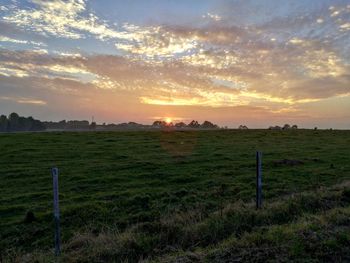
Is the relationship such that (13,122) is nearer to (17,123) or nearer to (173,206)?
(17,123)

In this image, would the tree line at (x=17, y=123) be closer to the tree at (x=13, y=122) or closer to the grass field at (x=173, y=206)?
the tree at (x=13, y=122)

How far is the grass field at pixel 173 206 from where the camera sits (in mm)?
7848

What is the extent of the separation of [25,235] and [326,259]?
927cm

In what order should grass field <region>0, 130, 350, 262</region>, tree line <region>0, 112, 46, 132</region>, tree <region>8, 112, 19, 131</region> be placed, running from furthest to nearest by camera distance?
tree <region>8, 112, 19, 131</region> < tree line <region>0, 112, 46, 132</region> < grass field <region>0, 130, 350, 262</region>

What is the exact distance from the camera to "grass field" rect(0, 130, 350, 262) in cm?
785

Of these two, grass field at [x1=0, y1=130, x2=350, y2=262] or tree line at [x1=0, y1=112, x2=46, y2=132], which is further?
tree line at [x1=0, y1=112, x2=46, y2=132]

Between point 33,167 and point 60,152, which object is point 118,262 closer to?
point 33,167

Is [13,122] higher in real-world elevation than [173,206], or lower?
higher

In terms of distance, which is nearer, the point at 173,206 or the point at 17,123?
the point at 173,206

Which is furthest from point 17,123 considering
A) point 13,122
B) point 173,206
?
point 173,206

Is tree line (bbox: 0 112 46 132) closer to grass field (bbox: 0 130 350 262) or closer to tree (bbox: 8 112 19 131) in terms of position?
tree (bbox: 8 112 19 131)

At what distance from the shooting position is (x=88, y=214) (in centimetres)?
1355

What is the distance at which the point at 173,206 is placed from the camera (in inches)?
553

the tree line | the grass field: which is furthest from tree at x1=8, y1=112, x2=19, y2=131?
the grass field
